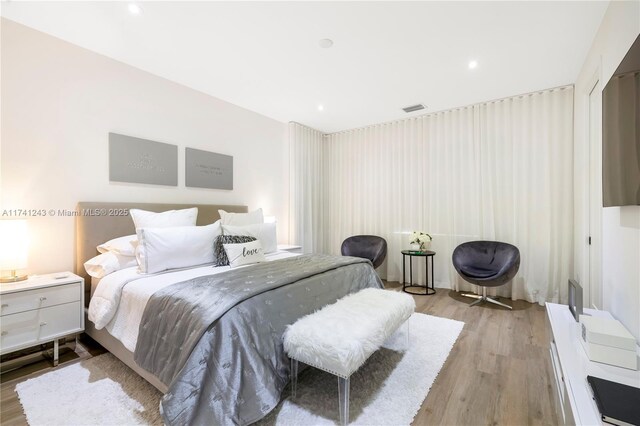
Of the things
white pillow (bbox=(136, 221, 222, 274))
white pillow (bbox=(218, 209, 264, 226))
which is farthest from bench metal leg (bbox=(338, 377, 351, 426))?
white pillow (bbox=(218, 209, 264, 226))

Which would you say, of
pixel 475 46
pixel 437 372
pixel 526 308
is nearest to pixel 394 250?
pixel 526 308

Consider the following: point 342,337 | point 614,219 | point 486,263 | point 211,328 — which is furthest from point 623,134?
point 486,263

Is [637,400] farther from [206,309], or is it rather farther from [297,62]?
[297,62]

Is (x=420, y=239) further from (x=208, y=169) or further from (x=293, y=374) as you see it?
(x=208, y=169)

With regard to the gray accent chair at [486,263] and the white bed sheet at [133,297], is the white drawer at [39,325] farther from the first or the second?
the gray accent chair at [486,263]

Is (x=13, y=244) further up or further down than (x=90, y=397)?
further up

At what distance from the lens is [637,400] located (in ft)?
3.36

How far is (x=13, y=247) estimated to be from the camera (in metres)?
2.08

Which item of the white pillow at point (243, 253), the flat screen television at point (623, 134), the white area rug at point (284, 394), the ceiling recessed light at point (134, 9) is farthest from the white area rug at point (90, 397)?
the flat screen television at point (623, 134)

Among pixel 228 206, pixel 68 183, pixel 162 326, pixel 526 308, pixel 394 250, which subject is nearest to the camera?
pixel 162 326

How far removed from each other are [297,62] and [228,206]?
6.68ft

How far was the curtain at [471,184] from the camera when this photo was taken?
3473 mm

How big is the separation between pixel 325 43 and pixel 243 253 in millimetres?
2077

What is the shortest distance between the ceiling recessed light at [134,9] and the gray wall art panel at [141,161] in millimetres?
1173
